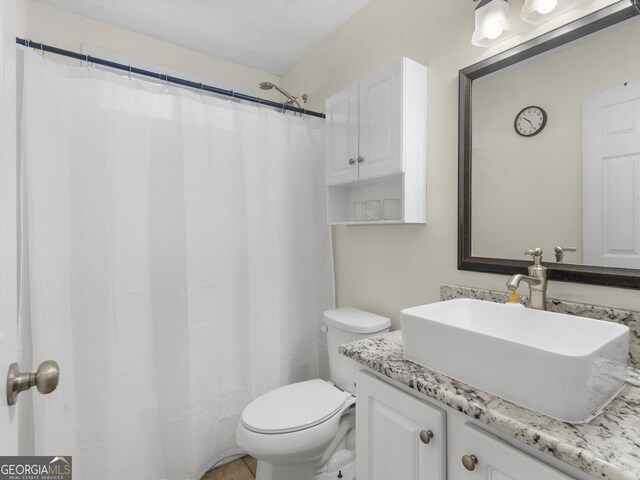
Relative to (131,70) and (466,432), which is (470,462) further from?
(131,70)

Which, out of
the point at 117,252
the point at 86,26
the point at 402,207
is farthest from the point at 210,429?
the point at 86,26

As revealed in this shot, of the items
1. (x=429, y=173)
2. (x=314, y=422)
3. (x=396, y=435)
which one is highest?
(x=429, y=173)

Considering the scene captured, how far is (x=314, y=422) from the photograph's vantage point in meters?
1.33

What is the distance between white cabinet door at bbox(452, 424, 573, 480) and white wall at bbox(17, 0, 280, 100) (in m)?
2.38

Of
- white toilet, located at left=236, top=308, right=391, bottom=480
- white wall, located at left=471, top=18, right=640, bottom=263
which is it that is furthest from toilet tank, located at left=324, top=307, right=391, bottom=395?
white wall, located at left=471, top=18, right=640, bottom=263

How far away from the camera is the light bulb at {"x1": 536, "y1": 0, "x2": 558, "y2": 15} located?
3.29ft

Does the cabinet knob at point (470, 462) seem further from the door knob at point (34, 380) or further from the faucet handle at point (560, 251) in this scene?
the door knob at point (34, 380)

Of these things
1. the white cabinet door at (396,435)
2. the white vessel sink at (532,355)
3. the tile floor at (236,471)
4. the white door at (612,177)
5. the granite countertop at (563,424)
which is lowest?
the tile floor at (236,471)

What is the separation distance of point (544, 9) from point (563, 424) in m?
1.17

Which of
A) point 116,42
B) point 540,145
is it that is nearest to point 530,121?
point 540,145

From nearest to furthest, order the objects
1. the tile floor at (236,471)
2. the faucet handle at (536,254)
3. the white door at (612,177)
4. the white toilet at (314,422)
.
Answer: the white door at (612,177), the faucet handle at (536,254), the white toilet at (314,422), the tile floor at (236,471)

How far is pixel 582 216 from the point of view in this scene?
1013mm

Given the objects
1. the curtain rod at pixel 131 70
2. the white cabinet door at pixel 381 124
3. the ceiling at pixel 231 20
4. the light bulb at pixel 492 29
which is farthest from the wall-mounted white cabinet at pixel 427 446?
the ceiling at pixel 231 20

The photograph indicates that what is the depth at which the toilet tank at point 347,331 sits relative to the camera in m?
1.55
